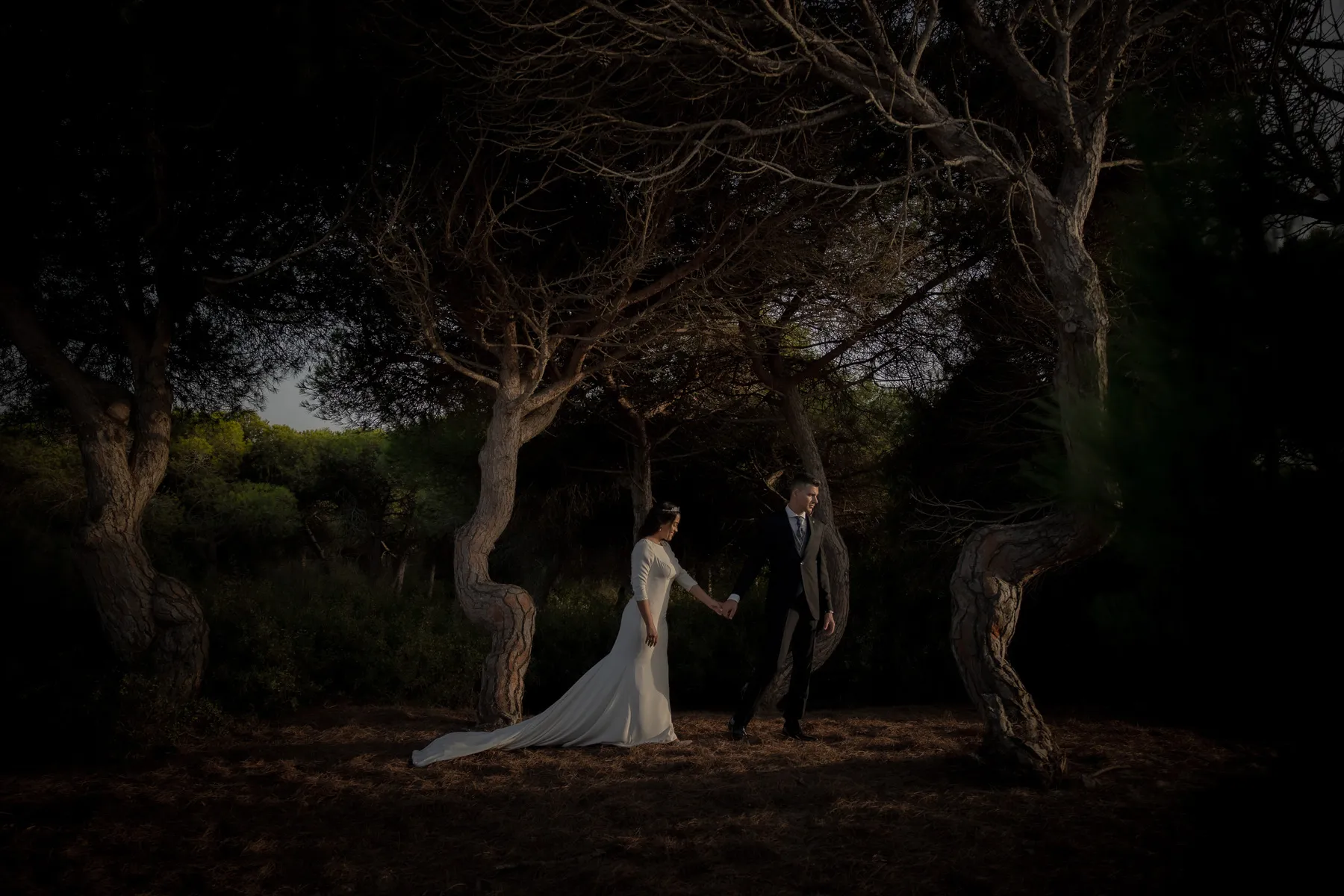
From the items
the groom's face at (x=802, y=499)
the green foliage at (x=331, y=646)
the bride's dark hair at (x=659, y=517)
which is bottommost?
the green foliage at (x=331, y=646)

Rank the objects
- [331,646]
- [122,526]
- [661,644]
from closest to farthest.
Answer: [661,644]
[122,526]
[331,646]

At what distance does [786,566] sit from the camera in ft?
23.6

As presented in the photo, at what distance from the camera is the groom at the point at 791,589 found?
7.16 m

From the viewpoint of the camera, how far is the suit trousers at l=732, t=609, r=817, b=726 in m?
7.13

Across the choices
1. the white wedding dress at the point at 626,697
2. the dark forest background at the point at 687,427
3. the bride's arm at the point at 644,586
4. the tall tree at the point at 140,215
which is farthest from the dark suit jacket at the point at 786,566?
the tall tree at the point at 140,215

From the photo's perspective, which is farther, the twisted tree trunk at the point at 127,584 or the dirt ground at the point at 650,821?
the twisted tree trunk at the point at 127,584

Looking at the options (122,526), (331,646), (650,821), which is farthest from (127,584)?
(650,821)

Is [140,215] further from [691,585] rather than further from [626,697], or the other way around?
[626,697]

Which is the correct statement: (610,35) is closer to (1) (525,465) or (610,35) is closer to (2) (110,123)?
(2) (110,123)

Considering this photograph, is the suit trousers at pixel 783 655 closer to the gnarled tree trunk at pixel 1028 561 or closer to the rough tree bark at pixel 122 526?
the gnarled tree trunk at pixel 1028 561

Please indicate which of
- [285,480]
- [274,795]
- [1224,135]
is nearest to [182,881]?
[274,795]

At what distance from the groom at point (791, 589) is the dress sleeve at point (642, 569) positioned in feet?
2.29

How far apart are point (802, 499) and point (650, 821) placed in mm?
3005

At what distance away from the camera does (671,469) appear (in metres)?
14.5
